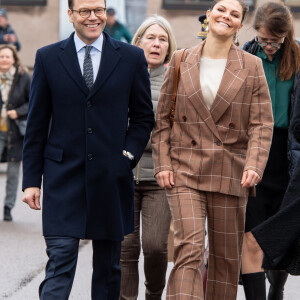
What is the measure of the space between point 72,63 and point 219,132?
38.2 inches

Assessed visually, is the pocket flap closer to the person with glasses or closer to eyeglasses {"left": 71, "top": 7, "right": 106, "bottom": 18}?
eyeglasses {"left": 71, "top": 7, "right": 106, "bottom": 18}

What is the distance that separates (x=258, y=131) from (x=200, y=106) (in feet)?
1.22

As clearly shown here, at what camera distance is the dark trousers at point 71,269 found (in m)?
5.14

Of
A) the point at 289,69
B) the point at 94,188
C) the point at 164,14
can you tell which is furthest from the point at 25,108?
the point at 164,14

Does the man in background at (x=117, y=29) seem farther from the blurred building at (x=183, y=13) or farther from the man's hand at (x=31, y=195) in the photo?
the man's hand at (x=31, y=195)

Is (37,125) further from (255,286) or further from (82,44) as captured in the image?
(255,286)

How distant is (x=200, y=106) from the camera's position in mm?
5664

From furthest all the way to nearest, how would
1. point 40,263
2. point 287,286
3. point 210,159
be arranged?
point 40,263
point 287,286
point 210,159

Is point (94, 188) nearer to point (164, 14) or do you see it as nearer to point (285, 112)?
point (285, 112)

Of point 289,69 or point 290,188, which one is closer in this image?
point 290,188

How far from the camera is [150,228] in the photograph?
626cm

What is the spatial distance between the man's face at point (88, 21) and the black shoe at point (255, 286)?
202 cm

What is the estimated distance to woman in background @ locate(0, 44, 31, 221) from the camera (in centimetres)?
1149

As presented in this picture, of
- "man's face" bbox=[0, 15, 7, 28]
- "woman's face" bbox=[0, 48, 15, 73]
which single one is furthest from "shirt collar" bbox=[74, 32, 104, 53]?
"man's face" bbox=[0, 15, 7, 28]
